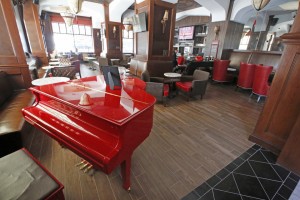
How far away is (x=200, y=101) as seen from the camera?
164 inches

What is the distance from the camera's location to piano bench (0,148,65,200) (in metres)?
0.86

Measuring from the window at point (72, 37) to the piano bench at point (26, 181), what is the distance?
12558 mm

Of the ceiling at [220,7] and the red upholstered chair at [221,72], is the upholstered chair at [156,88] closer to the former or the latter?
the red upholstered chair at [221,72]

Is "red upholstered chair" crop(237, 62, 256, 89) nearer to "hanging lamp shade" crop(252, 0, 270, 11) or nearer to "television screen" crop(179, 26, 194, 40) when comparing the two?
"hanging lamp shade" crop(252, 0, 270, 11)

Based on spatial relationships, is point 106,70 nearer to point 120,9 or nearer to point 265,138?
point 265,138

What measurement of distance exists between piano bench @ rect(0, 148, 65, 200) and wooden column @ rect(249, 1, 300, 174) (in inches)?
100

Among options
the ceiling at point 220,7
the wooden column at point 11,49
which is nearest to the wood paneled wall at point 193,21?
the ceiling at point 220,7

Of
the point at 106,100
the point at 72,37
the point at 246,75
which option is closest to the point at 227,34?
the point at 246,75

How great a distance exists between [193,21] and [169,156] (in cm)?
965

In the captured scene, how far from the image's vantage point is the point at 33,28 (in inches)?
218

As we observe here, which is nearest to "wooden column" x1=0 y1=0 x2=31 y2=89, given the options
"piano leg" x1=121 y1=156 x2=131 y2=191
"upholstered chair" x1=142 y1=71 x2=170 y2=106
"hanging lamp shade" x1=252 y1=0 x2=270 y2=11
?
"upholstered chair" x1=142 y1=71 x2=170 y2=106

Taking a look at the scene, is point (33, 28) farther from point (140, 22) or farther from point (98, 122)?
point (98, 122)

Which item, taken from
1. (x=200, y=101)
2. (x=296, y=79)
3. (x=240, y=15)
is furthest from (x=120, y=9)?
(x=296, y=79)

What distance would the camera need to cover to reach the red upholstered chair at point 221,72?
17.6 feet
